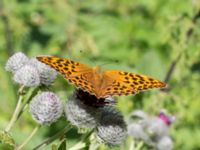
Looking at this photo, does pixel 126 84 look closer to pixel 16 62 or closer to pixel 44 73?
pixel 44 73

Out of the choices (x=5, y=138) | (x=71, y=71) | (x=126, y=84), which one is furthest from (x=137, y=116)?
(x=5, y=138)

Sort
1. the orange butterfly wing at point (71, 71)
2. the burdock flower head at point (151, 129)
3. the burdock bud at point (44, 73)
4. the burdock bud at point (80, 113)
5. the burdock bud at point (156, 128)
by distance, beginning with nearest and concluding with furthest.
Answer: the orange butterfly wing at point (71, 71)
the burdock bud at point (80, 113)
the burdock bud at point (44, 73)
the burdock flower head at point (151, 129)
the burdock bud at point (156, 128)

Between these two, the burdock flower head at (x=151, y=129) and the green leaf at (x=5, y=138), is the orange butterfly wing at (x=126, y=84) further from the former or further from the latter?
the burdock flower head at (x=151, y=129)

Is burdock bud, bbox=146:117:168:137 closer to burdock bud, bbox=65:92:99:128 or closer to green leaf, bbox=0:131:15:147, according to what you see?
burdock bud, bbox=65:92:99:128

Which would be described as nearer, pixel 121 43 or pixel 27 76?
pixel 27 76

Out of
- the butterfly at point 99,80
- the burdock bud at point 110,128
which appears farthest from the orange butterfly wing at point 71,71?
the burdock bud at point 110,128
